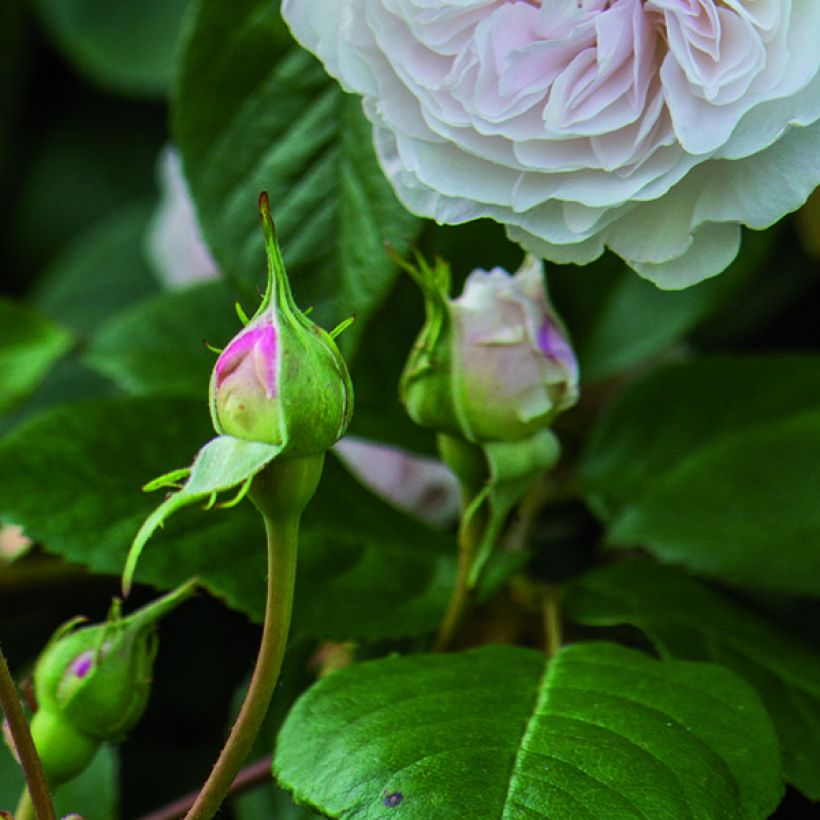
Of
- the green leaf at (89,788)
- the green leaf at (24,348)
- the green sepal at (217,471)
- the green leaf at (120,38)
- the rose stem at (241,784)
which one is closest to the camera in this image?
the green sepal at (217,471)

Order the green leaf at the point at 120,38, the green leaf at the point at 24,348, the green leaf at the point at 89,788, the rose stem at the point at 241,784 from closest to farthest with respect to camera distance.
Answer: the rose stem at the point at 241,784
the green leaf at the point at 89,788
the green leaf at the point at 24,348
the green leaf at the point at 120,38

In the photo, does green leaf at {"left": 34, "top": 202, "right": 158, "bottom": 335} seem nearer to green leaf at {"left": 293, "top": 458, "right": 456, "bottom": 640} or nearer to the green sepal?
green leaf at {"left": 293, "top": 458, "right": 456, "bottom": 640}

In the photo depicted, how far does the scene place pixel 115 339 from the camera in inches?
27.7

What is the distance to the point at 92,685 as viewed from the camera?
44cm

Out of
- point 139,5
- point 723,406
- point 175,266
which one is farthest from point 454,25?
point 139,5

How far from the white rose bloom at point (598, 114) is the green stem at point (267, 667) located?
114 mm

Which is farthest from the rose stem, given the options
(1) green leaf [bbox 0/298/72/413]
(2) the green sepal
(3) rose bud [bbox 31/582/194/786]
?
(1) green leaf [bbox 0/298/72/413]

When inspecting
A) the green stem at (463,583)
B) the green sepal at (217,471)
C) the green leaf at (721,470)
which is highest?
the green sepal at (217,471)

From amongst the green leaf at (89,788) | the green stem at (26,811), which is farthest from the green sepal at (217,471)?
the green leaf at (89,788)

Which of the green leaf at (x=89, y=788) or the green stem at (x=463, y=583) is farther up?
the green stem at (x=463, y=583)

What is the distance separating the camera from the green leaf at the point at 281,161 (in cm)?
52

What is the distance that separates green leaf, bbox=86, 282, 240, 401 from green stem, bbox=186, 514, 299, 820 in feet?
0.95

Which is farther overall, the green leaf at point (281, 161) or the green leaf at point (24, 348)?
the green leaf at point (24, 348)

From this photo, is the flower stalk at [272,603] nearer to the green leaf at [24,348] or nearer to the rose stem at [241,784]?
the rose stem at [241,784]
